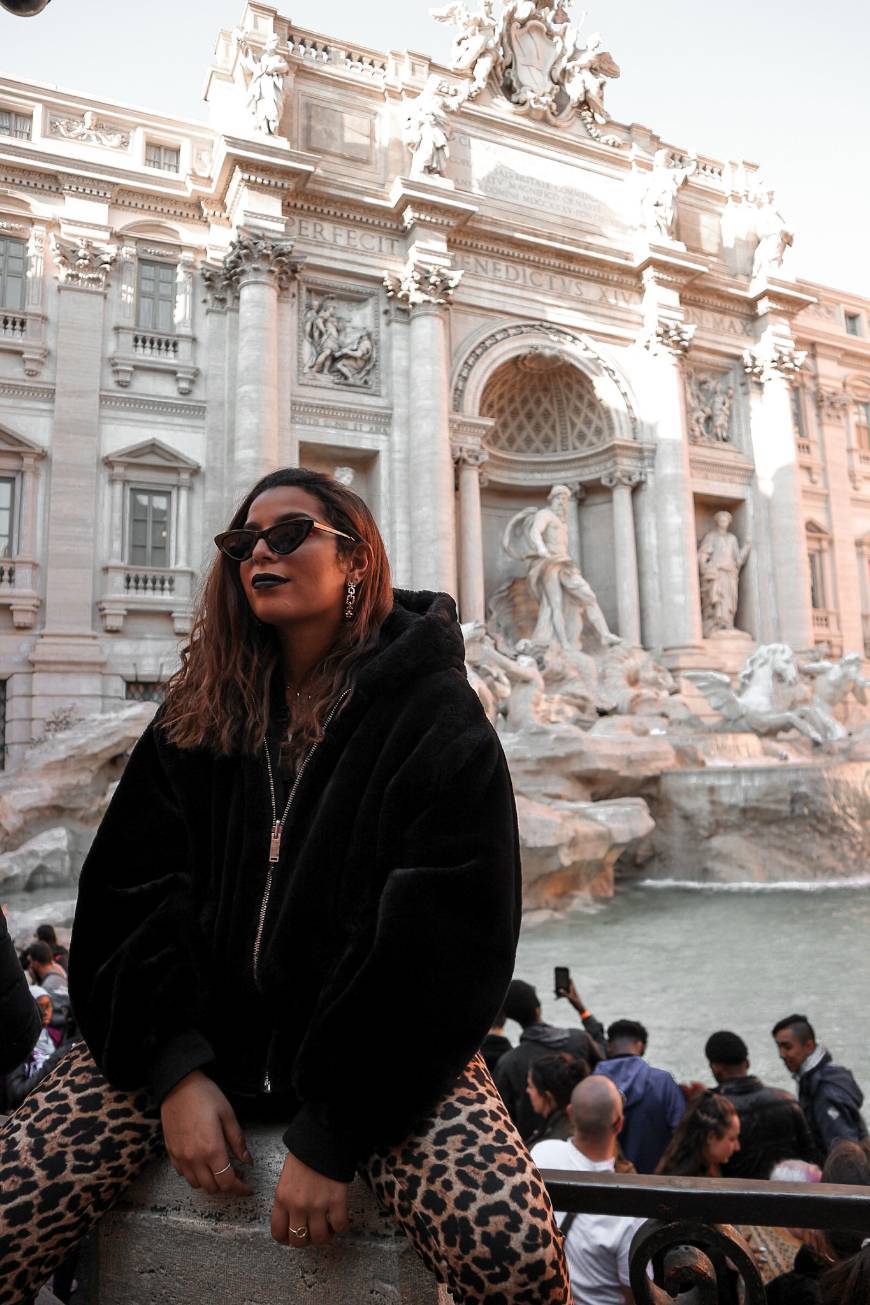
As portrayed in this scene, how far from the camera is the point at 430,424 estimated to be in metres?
16.2

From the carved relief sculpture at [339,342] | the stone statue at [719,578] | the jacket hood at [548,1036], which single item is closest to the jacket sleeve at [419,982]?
the jacket hood at [548,1036]

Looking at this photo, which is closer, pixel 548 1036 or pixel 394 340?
pixel 548 1036

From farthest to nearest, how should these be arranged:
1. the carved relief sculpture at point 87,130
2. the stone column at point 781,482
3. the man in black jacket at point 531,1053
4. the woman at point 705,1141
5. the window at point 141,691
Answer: the stone column at point 781,482
the carved relief sculpture at point 87,130
the window at point 141,691
the man in black jacket at point 531,1053
the woman at point 705,1141

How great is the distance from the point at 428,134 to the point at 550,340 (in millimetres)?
4603

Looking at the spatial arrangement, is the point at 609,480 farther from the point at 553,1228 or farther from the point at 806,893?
the point at 553,1228

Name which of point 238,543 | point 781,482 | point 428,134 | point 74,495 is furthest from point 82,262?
point 238,543

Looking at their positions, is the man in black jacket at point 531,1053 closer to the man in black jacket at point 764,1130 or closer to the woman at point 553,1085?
the woman at point 553,1085

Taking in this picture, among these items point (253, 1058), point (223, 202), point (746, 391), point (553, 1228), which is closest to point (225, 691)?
point (253, 1058)

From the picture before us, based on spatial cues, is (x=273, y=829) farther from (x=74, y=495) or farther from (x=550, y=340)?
(x=550, y=340)

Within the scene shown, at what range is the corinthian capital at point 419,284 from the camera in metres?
16.5

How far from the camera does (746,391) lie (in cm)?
2066

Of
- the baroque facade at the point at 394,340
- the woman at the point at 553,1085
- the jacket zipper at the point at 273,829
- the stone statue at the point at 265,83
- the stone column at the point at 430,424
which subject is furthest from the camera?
the stone column at the point at 430,424

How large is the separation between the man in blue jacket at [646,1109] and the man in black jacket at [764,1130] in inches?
8.4

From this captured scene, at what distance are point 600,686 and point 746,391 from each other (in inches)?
386
